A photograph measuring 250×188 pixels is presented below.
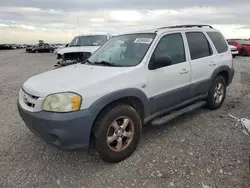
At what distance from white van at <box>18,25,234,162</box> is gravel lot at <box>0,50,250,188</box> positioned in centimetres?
31

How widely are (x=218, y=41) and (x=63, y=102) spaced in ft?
12.4

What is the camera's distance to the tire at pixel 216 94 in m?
5.11

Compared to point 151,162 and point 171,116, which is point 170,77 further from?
point 151,162

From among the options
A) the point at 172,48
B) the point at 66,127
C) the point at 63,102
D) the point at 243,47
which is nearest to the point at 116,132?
the point at 66,127

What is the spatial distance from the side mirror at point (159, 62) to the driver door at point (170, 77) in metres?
0.02

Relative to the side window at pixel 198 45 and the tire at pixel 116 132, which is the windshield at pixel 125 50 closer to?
the tire at pixel 116 132

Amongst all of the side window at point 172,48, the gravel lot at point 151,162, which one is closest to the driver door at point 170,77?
the side window at point 172,48

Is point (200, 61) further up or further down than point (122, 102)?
further up

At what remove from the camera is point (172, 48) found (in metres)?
4.21

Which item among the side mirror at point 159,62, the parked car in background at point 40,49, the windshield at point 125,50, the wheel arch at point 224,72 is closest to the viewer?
the side mirror at point 159,62

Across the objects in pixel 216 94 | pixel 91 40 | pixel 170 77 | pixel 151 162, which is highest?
pixel 91 40

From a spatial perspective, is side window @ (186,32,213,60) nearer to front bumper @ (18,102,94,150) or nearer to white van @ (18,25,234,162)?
white van @ (18,25,234,162)

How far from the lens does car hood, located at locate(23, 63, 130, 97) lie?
305cm

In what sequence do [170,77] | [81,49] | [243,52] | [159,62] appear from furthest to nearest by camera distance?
[243,52] < [81,49] < [170,77] < [159,62]
